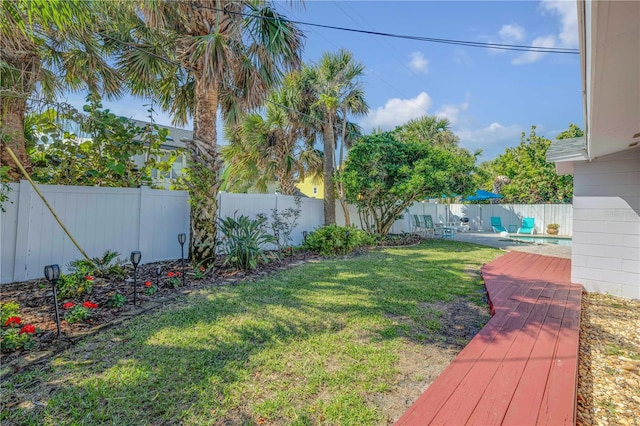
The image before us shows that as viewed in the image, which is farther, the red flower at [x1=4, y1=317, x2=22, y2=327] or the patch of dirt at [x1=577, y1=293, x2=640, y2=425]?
the red flower at [x1=4, y1=317, x2=22, y2=327]

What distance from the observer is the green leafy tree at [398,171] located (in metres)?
9.95

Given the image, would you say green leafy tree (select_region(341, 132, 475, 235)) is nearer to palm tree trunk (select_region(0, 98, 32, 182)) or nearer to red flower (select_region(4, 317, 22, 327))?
palm tree trunk (select_region(0, 98, 32, 182))

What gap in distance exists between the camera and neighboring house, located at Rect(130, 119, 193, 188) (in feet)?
→ 24.3

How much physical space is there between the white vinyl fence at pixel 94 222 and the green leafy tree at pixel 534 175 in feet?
54.3

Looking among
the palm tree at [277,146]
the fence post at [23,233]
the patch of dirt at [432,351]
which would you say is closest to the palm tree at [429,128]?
the palm tree at [277,146]

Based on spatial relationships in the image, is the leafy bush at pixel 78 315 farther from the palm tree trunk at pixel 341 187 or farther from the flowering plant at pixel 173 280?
the palm tree trunk at pixel 341 187

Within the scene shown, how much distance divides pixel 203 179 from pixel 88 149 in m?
2.30

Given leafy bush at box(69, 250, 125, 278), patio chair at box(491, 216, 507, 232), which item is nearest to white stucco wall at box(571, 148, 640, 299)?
leafy bush at box(69, 250, 125, 278)

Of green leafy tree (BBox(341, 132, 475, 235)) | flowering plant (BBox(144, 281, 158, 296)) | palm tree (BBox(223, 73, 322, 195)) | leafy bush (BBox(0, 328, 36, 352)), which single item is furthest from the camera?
palm tree (BBox(223, 73, 322, 195))

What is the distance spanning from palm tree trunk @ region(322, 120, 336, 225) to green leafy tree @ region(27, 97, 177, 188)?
20.2ft

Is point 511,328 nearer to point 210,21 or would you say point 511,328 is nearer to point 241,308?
point 241,308

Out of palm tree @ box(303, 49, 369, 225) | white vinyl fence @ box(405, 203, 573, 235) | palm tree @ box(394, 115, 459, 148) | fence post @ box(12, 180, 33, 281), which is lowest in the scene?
fence post @ box(12, 180, 33, 281)

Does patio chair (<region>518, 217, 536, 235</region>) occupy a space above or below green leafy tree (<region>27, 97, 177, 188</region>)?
below

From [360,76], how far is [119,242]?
368 inches
